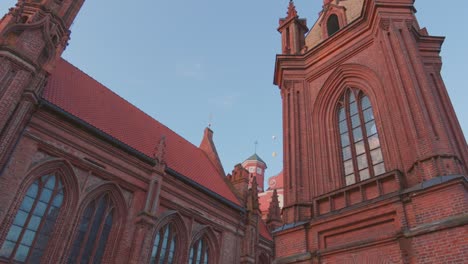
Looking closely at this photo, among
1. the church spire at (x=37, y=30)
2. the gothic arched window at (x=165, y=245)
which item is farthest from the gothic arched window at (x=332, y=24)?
the gothic arched window at (x=165, y=245)

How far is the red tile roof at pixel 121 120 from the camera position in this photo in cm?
1505

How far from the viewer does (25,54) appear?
11.4m

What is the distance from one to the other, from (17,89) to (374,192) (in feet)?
35.1

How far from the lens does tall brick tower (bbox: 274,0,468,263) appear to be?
702cm

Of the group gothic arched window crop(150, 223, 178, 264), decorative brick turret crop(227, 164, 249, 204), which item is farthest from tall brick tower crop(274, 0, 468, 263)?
decorative brick turret crop(227, 164, 249, 204)

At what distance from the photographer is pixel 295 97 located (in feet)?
40.9

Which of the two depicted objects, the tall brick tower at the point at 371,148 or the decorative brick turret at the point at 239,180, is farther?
the decorative brick turret at the point at 239,180

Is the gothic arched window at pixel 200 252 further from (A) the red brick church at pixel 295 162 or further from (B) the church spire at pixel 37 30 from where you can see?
(B) the church spire at pixel 37 30

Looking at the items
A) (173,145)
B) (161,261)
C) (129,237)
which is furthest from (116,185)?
(173,145)

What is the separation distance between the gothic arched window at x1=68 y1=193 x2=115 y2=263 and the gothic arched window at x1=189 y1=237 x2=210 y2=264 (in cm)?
435

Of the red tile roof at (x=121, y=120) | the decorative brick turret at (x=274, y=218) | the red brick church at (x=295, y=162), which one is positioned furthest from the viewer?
the decorative brick turret at (x=274, y=218)

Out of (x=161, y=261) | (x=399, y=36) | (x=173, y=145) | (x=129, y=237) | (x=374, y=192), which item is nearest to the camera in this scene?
(x=374, y=192)

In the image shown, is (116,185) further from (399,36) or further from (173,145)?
(399,36)

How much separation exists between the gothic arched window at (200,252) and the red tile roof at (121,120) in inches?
115
